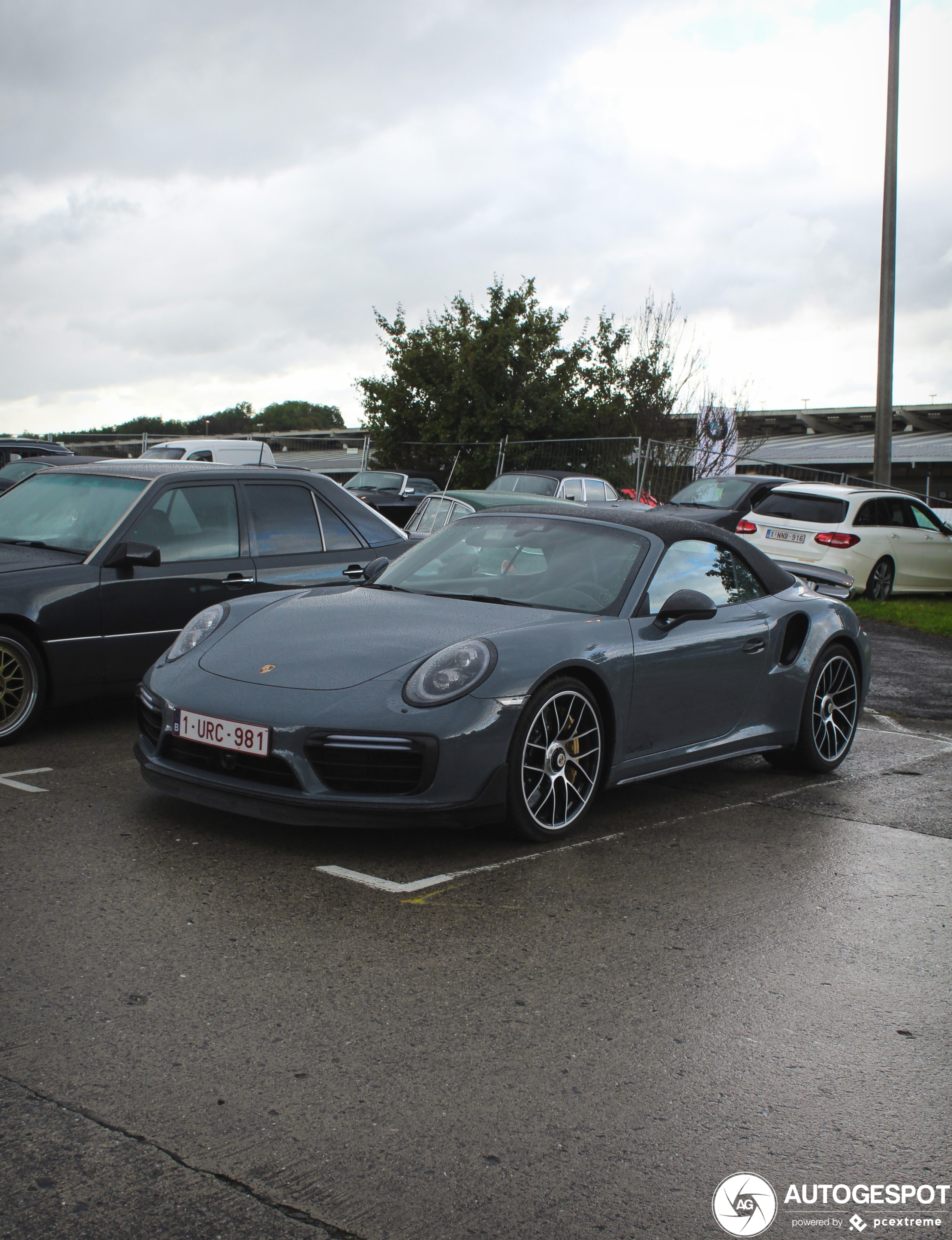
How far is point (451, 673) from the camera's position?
4590 mm

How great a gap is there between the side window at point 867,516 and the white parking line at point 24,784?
1145cm

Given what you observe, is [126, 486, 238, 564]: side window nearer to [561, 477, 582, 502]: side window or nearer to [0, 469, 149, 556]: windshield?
[0, 469, 149, 556]: windshield

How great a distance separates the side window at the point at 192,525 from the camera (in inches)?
278

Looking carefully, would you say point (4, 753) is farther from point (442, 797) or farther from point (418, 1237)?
point (418, 1237)

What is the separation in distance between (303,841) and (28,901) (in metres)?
1.11

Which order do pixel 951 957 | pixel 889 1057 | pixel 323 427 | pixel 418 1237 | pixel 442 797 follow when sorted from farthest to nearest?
pixel 323 427 → pixel 442 797 → pixel 951 957 → pixel 889 1057 → pixel 418 1237

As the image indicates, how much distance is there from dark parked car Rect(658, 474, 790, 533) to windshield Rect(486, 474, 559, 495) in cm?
419

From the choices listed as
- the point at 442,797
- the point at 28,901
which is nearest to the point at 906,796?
the point at 442,797

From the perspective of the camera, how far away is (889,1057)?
121 inches

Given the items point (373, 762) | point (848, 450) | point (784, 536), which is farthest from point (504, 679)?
point (848, 450)

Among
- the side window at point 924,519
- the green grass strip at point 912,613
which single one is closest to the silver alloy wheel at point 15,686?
the green grass strip at point 912,613

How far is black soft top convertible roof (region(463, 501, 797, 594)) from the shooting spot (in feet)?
19.1

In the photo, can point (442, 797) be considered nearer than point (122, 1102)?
No

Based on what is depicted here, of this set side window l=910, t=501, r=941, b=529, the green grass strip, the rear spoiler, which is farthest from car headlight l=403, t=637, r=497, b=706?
side window l=910, t=501, r=941, b=529
